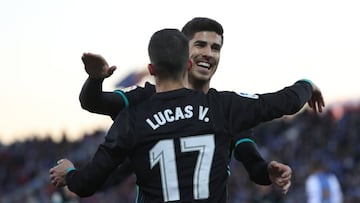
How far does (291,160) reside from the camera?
2241cm

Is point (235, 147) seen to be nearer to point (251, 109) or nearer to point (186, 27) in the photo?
point (186, 27)

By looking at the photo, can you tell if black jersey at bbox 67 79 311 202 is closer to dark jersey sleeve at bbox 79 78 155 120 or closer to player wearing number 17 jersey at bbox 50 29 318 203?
player wearing number 17 jersey at bbox 50 29 318 203

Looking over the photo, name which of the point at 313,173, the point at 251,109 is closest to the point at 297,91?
the point at 251,109

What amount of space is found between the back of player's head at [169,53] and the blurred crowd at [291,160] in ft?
26.7

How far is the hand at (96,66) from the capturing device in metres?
5.12

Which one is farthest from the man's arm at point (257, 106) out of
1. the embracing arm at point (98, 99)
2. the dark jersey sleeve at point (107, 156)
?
the embracing arm at point (98, 99)

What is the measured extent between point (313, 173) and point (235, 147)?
674 cm

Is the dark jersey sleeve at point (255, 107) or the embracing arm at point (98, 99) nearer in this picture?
the dark jersey sleeve at point (255, 107)

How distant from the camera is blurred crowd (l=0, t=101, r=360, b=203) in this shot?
19.6 m

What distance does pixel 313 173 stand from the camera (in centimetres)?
1299

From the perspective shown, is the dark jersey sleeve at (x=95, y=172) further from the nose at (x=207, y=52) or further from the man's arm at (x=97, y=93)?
the nose at (x=207, y=52)

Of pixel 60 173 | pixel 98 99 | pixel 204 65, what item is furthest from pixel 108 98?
pixel 204 65

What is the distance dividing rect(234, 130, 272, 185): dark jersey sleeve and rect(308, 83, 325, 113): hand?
0.58 m

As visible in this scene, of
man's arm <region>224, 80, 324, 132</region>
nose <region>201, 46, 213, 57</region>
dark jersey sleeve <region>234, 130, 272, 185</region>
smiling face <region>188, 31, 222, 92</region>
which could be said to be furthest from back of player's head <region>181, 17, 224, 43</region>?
man's arm <region>224, 80, 324, 132</region>
